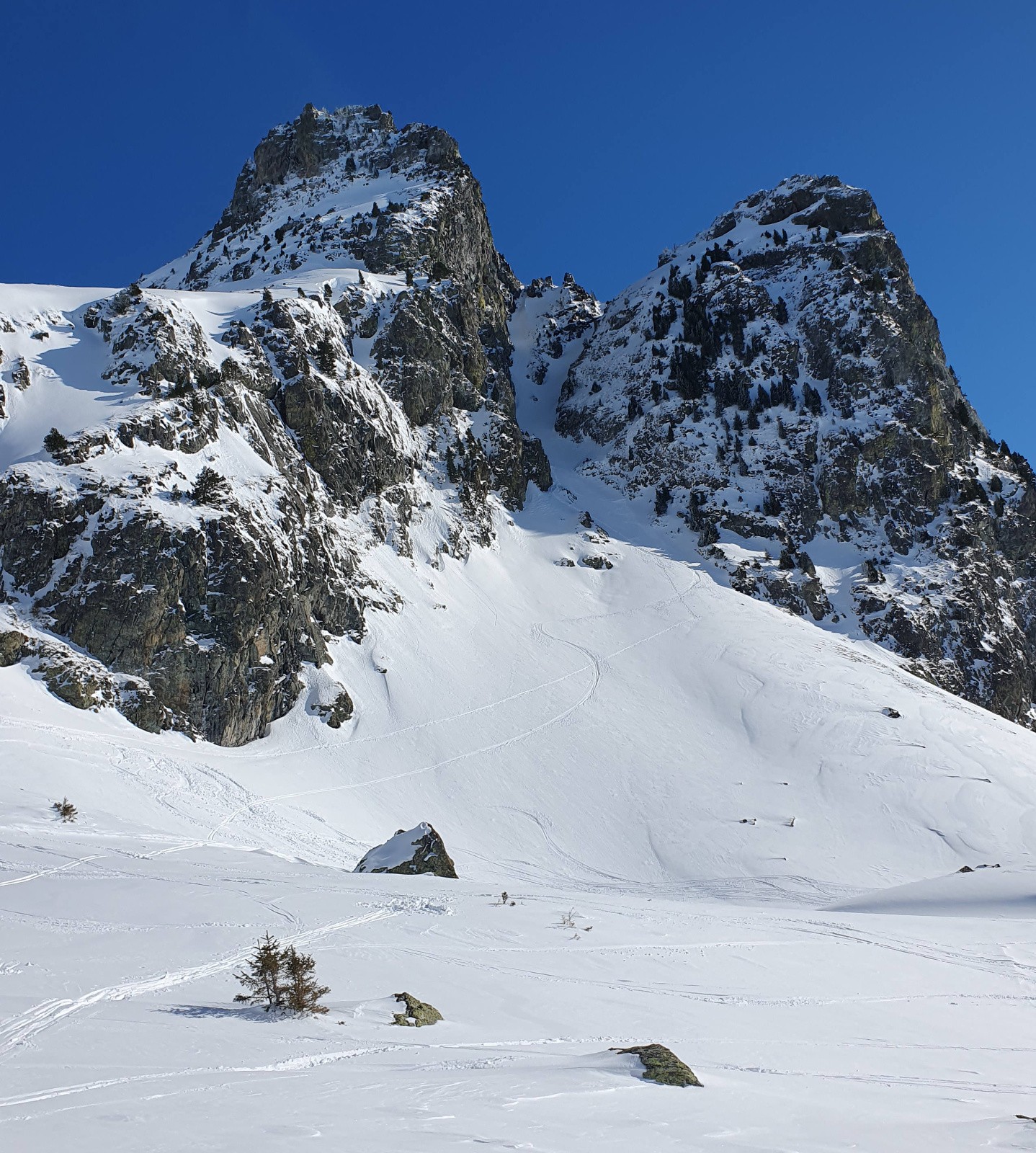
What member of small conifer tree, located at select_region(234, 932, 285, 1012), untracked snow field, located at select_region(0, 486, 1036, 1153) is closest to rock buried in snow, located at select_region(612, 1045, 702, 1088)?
untracked snow field, located at select_region(0, 486, 1036, 1153)

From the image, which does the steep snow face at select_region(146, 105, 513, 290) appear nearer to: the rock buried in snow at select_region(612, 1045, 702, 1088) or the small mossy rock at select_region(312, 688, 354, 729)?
the small mossy rock at select_region(312, 688, 354, 729)

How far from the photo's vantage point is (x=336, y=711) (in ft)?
129

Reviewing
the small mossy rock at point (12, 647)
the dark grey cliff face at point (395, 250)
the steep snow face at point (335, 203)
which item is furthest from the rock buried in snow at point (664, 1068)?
the steep snow face at point (335, 203)

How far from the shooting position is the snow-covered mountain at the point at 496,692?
6.95m

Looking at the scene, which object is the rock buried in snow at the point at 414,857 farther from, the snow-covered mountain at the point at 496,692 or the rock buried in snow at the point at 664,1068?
the rock buried in snow at the point at 664,1068

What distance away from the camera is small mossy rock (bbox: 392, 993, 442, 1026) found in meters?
7.81

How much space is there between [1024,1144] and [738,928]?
1075cm

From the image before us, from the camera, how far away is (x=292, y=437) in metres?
51.7

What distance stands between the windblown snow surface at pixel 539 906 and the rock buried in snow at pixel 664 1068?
16 cm

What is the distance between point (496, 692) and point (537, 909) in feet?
95.3

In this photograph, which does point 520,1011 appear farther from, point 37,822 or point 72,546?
point 72,546

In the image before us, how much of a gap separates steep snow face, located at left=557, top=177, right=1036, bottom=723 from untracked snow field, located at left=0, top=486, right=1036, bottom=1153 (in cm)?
1899

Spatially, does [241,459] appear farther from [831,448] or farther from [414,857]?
[831,448]

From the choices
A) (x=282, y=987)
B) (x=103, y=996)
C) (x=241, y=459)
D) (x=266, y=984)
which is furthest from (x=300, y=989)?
(x=241, y=459)
